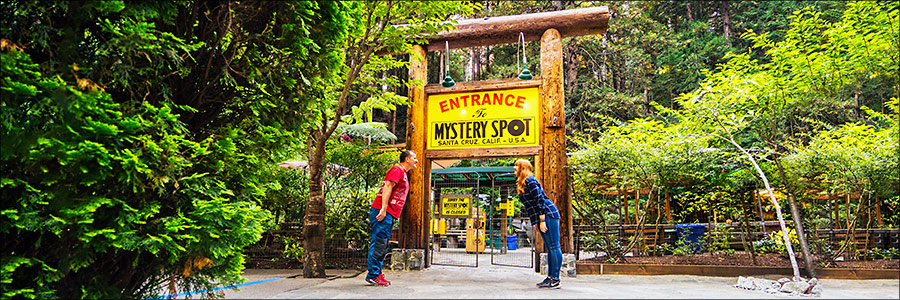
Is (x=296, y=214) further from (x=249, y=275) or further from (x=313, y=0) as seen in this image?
(x=313, y=0)

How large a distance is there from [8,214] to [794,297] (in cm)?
643

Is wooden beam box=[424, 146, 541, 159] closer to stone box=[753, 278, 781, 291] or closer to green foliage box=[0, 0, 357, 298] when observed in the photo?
stone box=[753, 278, 781, 291]

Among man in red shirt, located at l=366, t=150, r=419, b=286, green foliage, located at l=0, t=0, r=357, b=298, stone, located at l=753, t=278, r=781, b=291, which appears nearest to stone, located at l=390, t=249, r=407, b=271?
man in red shirt, located at l=366, t=150, r=419, b=286

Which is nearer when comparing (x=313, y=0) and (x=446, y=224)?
(x=313, y=0)

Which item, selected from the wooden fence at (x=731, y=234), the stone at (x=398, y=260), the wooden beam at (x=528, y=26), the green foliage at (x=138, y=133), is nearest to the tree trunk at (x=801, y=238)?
the wooden fence at (x=731, y=234)

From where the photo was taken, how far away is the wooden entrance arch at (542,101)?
7.42 m

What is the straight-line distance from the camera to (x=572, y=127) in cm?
2253

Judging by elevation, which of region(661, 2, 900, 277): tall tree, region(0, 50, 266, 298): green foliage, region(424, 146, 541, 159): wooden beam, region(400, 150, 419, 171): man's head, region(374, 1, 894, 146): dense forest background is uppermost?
region(374, 1, 894, 146): dense forest background

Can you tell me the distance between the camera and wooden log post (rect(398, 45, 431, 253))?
7.91m

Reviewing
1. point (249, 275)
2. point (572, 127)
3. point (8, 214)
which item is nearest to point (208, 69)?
point (8, 214)

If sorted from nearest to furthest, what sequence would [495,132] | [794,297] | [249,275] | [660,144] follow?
[794,297] → [249,275] → [495,132] → [660,144]

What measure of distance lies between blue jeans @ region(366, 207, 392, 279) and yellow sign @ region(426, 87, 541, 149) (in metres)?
2.62

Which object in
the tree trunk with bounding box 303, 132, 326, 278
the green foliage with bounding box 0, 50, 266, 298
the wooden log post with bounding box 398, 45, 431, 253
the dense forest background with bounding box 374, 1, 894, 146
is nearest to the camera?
the green foliage with bounding box 0, 50, 266, 298

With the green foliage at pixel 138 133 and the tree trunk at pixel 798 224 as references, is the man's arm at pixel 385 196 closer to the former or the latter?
the green foliage at pixel 138 133
